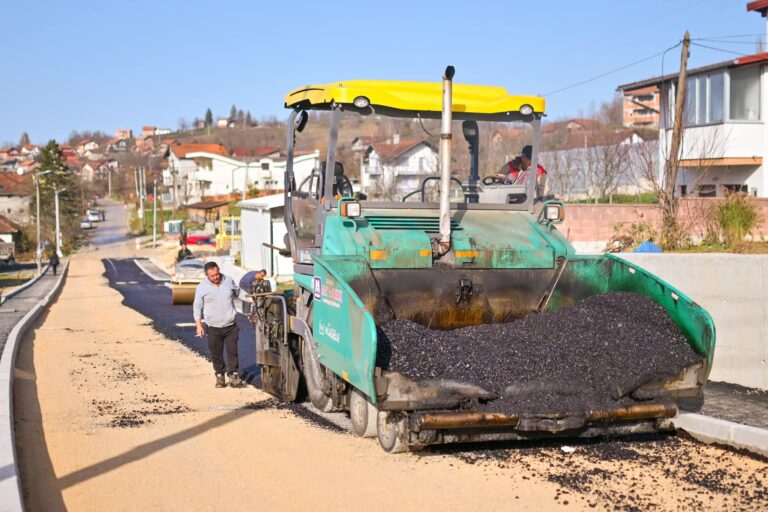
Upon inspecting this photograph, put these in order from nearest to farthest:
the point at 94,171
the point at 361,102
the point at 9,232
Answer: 1. the point at 361,102
2. the point at 9,232
3. the point at 94,171

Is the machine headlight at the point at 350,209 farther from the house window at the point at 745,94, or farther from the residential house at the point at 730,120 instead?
the house window at the point at 745,94

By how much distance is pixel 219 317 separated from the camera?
11.2 m

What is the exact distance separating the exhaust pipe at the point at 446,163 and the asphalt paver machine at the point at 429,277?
11 millimetres

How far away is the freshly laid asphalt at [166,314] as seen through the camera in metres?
14.6

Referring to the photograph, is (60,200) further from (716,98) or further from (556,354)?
(556,354)

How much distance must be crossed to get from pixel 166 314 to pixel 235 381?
493 inches

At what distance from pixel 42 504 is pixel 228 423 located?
270 cm

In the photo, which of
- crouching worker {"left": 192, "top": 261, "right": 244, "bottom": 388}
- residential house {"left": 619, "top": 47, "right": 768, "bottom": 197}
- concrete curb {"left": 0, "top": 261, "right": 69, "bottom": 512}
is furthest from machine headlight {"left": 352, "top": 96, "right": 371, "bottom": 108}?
residential house {"left": 619, "top": 47, "right": 768, "bottom": 197}

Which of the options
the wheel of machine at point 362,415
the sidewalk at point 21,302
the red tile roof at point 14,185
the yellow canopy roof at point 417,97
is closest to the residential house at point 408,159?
the yellow canopy roof at point 417,97

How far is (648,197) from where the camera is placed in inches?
1219

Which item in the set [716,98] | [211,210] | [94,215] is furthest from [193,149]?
[716,98]

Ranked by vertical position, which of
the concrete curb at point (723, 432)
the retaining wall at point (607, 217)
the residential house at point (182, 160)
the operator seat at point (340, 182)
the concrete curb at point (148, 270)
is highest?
the residential house at point (182, 160)

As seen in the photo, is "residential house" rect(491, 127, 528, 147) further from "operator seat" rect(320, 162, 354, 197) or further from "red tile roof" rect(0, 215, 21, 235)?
"red tile roof" rect(0, 215, 21, 235)

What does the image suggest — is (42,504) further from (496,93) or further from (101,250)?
(101,250)
